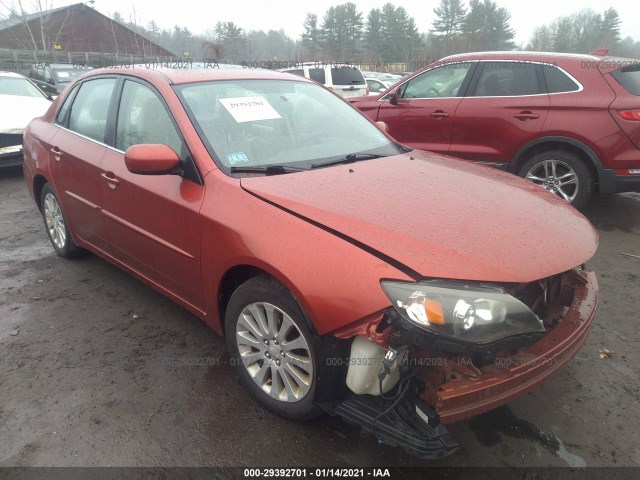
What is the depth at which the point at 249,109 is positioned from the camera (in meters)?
2.87

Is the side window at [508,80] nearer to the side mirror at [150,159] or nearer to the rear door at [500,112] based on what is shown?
the rear door at [500,112]

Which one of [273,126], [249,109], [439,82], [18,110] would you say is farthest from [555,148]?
[18,110]

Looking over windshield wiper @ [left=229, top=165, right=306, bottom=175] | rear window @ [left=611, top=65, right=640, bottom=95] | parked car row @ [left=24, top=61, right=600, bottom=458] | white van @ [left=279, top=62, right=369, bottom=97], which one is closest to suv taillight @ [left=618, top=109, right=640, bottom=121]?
rear window @ [left=611, top=65, right=640, bottom=95]

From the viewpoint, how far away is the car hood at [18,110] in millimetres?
7172

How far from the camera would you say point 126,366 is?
9.00 ft

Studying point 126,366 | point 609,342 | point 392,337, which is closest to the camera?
point 392,337

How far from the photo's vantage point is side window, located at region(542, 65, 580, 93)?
16.4ft

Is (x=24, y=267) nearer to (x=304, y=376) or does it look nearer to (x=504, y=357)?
(x=304, y=376)

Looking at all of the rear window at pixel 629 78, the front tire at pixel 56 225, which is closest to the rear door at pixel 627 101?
the rear window at pixel 629 78

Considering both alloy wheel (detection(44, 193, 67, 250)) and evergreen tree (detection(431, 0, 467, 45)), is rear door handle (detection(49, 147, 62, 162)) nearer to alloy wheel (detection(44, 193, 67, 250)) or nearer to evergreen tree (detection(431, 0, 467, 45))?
alloy wheel (detection(44, 193, 67, 250))

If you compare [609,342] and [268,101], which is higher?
[268,101]

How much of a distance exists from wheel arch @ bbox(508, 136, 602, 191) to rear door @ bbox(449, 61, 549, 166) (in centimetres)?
7

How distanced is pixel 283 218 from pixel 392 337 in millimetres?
723

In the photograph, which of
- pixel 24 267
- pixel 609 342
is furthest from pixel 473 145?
pixel 24 267
